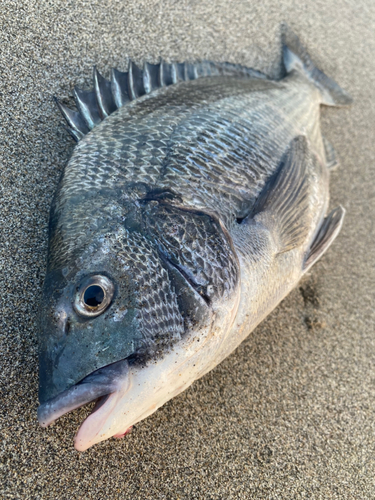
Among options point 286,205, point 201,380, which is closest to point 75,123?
point 286,205

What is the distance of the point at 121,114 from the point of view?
5.83 ft

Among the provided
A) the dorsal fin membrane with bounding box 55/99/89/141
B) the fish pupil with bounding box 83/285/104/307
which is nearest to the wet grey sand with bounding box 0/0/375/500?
the dorsal fin membrane with bounding box 55/99/89/141

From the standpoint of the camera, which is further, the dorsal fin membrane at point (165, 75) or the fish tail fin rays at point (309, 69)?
the fish tail fin rays at point (309, 69)

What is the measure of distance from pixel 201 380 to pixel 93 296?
0.95 m

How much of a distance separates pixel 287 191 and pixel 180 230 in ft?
2.68

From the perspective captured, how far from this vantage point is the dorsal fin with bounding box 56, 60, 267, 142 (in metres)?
1.79

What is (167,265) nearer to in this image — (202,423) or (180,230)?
(180,230)

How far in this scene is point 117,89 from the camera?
1919mm

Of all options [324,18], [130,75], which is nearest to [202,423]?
[130,75]

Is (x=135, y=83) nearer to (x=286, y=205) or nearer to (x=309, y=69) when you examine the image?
(x=286, y=205)

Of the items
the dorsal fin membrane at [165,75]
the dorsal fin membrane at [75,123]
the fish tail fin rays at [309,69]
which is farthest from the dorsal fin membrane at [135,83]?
the fish tail fin rays at [309,69]

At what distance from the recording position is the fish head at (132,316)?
3.60 feet

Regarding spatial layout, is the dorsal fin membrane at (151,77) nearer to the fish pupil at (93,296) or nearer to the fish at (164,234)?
the fish at (164,234)

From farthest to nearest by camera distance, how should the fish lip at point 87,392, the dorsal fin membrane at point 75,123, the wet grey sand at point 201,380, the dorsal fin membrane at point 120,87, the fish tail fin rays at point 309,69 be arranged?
the fish tail fin rays at point 309,69, the dorsal fin membrane at point 120,87, the dorsal fin membrane at point 75,123, the wet grey sand at point 201,380, the fish lip at point 87,392
